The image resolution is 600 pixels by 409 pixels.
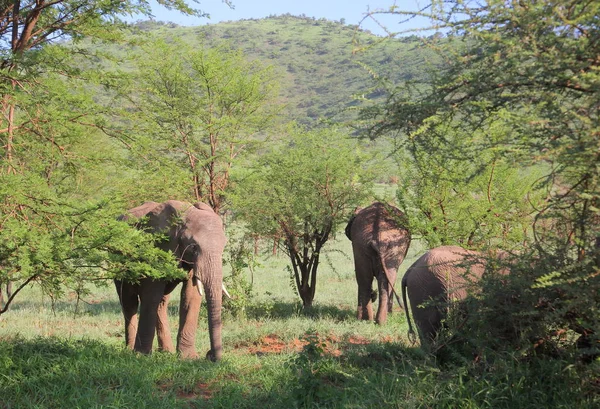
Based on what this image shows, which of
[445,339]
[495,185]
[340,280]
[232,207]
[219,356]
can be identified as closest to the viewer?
[445,339]

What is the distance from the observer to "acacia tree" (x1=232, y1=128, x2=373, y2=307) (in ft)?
40.6

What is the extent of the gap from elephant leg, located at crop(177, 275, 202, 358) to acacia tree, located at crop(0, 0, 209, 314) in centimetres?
167

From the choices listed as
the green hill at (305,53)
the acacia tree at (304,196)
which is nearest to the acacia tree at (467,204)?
the acacia tree at (304,196)

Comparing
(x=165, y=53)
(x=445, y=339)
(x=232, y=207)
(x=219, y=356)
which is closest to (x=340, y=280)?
(x=232, y=207)

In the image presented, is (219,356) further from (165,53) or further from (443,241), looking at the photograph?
(165,53)

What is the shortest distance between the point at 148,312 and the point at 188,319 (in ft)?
1.82

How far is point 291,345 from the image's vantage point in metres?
9.27

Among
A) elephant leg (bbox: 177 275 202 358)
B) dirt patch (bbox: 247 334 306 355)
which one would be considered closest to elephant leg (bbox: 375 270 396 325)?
dirt patch (bbox: 247 334 306 355)

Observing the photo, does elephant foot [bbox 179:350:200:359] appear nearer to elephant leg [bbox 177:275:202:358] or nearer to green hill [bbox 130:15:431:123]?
elephant leg [bbox 177:275:202:358]

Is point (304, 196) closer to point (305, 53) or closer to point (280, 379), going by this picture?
point (280, 379)

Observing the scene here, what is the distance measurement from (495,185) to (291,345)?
410 centimetres

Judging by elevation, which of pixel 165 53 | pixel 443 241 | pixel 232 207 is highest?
pixel 165 53

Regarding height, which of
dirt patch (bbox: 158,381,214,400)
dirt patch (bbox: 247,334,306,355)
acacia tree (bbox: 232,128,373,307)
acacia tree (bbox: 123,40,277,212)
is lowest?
dirt patch (bbox: 158,381,214,400)

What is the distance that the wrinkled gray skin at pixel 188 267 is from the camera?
794cm
